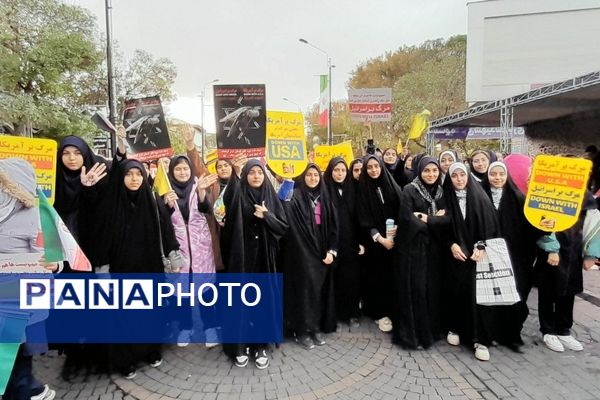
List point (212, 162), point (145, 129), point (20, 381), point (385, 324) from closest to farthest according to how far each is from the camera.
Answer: point (20, 381) → point (145, 129) → point (385, 324) → point (212, 162)

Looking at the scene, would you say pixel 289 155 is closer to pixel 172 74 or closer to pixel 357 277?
pixel 357 277

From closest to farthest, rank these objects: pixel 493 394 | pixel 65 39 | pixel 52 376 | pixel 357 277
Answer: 1. pixel 493 394
2. pixel 52 376
3. pixel 357 277
4. pixel 65 39

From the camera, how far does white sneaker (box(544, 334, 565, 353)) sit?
3.44m

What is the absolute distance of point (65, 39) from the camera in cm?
1118

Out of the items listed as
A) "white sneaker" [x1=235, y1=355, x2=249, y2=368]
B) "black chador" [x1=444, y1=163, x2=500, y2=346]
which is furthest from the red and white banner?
"white sneaker" [x1=235, y1=355, x2=249, y2=368]

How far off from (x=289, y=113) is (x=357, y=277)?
1890mm

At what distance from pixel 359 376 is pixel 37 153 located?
306 centimetres

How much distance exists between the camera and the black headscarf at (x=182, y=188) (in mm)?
3529

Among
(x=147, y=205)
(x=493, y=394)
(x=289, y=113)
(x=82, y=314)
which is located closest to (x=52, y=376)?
(x=82, y=314)

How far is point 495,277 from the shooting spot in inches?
128

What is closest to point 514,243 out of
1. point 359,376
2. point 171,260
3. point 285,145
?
point 359,376

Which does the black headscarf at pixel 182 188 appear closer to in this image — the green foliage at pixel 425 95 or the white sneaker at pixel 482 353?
the white sneaker at pixel 482 353

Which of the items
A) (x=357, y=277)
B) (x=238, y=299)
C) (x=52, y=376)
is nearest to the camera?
(x=52, y=376)

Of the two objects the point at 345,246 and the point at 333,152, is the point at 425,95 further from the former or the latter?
the point at 345,246
